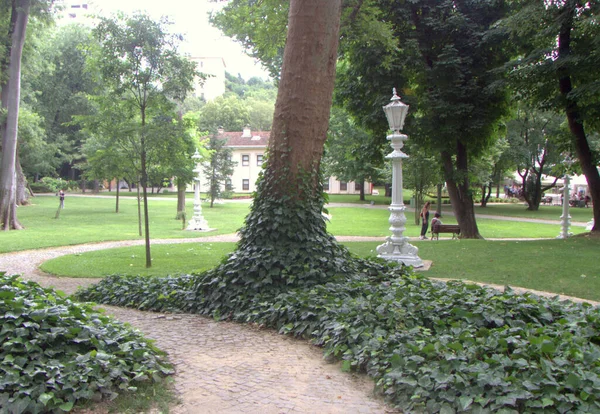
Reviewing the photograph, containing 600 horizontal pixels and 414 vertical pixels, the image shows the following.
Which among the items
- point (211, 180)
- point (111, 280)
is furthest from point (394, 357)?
point (211, 180)

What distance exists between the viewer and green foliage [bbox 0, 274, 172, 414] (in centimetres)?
349

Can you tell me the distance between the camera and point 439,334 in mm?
4727

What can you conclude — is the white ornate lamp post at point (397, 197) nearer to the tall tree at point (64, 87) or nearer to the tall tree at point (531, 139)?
the tall tree at point (531, 139)

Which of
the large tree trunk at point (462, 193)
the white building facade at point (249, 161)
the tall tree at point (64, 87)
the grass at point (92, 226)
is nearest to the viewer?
the grass at point (92, 226)

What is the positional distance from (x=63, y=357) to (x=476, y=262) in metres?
10.0

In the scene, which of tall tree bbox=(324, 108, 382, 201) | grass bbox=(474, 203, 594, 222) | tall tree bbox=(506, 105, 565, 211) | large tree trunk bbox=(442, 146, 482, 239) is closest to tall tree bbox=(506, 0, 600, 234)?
large tree trunk bbox=(442, 146, 482, 239)

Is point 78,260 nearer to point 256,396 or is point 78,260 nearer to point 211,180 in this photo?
point 256,396

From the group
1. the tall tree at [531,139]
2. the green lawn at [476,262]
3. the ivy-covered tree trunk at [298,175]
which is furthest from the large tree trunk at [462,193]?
the tall tree at [531,139]

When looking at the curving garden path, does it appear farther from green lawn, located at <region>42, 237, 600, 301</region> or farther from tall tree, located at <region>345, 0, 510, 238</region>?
tall tree, located at <region>345, 0, 510, 238</region>

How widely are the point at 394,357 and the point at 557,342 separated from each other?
4.41 ft

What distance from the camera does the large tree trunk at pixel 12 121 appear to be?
21469mm

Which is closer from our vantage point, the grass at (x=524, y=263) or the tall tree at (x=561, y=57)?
the grass at (x=524, y=263)

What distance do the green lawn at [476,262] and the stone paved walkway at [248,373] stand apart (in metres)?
5.40

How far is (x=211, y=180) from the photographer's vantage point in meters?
42.6
